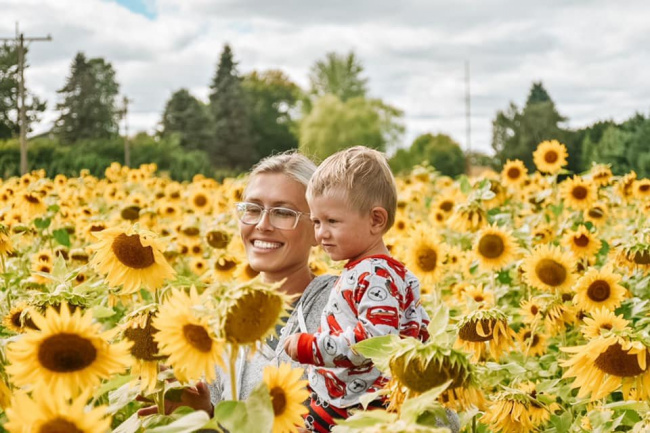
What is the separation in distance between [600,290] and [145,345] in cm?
228

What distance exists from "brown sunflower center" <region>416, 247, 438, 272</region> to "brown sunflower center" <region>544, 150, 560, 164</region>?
92.8 inches

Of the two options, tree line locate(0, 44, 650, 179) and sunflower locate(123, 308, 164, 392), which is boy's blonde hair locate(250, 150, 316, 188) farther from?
tree line locate(0, 44, 650, 179)

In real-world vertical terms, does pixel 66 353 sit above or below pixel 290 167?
below

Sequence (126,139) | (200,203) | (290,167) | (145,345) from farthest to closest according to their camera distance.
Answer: (126,139)
(200,203)
(290,167)
(145,345)

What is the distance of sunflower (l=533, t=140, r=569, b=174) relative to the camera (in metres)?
Result: 5.78

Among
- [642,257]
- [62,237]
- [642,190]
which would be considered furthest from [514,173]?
[62,237]

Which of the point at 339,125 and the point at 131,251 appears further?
the point at 339,125

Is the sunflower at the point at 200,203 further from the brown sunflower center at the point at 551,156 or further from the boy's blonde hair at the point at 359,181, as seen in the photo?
the boy's blonde hair at the point at 359,181

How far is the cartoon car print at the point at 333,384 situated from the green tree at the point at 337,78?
54255 millimetres

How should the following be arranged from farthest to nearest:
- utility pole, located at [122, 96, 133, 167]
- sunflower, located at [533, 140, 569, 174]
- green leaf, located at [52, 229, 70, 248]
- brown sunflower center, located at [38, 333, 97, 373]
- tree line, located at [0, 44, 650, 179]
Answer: utility pole, located at [122, 96, 133, 167] < tree line, located at [0, 44, 650, 179] < sunflower, located at [533, 140, 569, 174] < green leaf, located at [52, 229, 70, 248] < brown sunflower center, located at [38, 333, 97, 373]

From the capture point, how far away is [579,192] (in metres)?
5.29

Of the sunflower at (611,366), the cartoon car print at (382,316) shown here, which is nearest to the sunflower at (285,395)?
the cartoon car print at (382,316)

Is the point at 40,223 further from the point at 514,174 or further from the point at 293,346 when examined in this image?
the point at 514,174

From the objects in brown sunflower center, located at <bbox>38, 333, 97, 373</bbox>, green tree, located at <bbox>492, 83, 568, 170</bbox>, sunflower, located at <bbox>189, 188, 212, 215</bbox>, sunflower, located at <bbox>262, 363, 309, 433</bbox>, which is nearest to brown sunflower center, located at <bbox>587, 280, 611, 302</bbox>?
sunflower, located at <bbox>262, 363, 309, 433</bbox>
